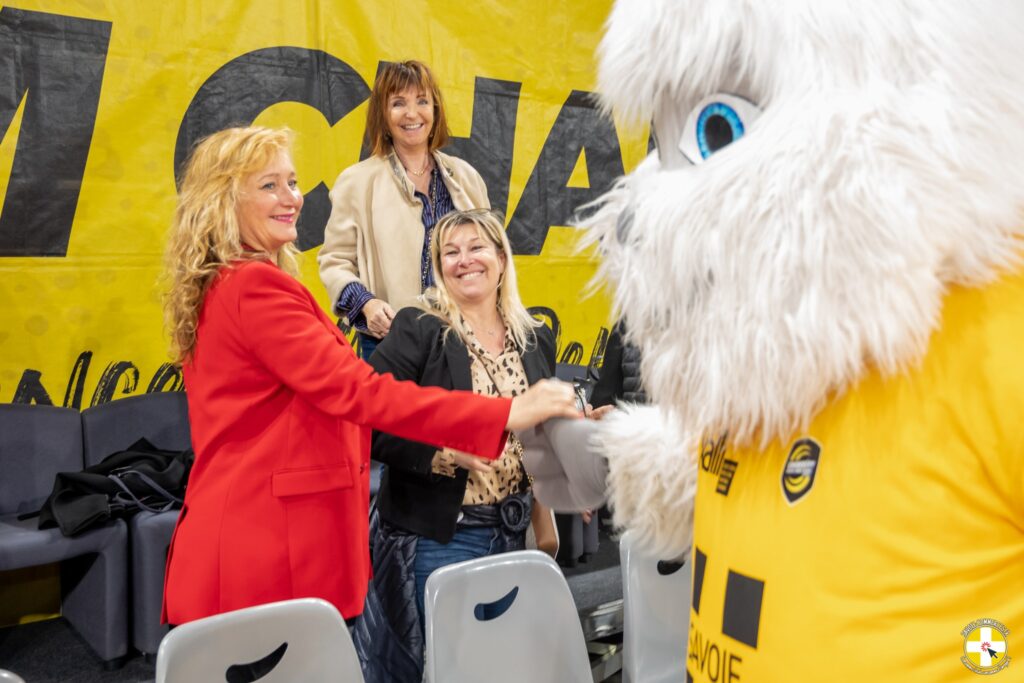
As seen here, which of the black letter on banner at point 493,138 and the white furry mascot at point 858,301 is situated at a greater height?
the black letter on banner at point 493,138

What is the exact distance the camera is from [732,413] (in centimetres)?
85

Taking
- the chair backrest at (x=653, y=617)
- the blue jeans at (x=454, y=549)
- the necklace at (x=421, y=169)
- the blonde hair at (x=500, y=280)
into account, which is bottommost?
the chair backrest at (x=653, y=617)

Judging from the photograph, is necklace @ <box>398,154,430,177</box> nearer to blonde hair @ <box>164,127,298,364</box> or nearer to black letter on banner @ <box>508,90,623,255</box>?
blonde hair @ <box>164,127,298,364</box>

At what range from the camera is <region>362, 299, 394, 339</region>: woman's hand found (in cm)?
258

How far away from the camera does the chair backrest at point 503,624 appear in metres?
1.85

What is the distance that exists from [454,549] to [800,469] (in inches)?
58.3

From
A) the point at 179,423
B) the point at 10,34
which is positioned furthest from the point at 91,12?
the point at 179,423

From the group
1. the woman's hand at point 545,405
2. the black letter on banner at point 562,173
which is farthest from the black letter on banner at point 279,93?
the woman's hand at point 545,405

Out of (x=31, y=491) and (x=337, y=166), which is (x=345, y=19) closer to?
(x=337, y=166)

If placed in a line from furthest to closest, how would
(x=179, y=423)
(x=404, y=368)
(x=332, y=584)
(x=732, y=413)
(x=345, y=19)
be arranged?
Result: (x=345, y=19) → (x=179, y=423) → (x=404, y=368) → (x=332, y=584) → (x=732, y=413)

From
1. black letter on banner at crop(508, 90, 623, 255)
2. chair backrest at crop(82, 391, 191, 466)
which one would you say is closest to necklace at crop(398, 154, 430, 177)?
chair backrest at crop(82, 391, 191, 466)

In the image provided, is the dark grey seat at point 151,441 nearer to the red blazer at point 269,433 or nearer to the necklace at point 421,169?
the red blazer at point 269,433

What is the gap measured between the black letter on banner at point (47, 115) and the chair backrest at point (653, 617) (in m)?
2.43

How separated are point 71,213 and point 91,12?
740 mm
